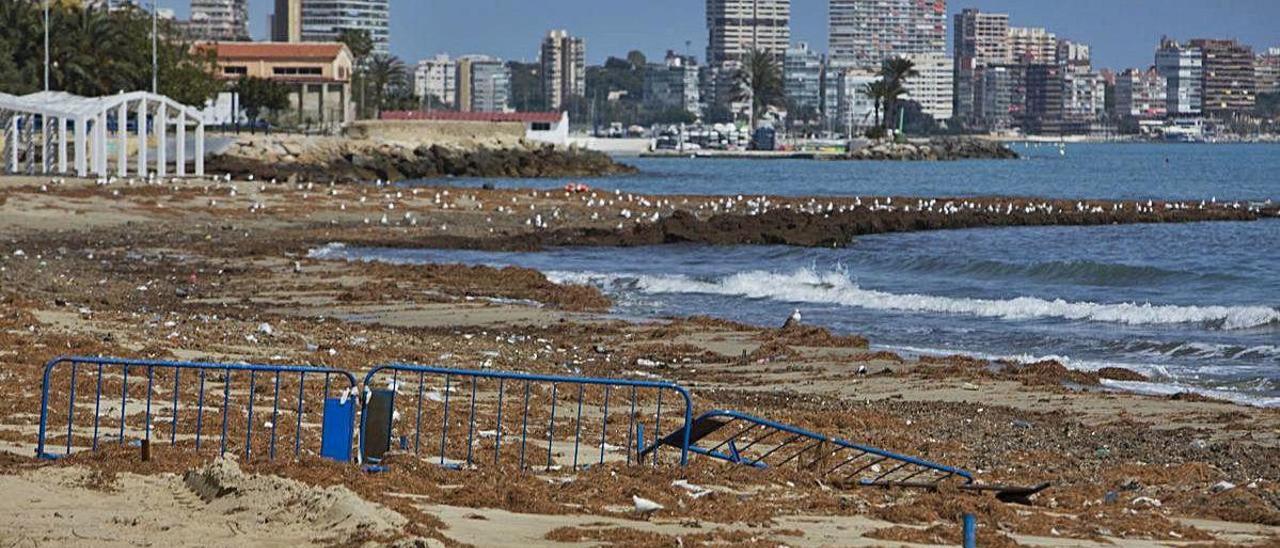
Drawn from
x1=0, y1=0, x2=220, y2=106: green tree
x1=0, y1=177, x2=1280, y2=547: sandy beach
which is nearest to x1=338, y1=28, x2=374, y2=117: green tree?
x1=0, y1=0, x2=220, y2=106: green tree

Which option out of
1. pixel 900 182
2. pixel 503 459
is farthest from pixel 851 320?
pixel 900 182

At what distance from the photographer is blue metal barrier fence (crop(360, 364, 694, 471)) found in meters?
11.8

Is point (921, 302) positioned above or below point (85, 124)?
below

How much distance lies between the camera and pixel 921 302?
28469 millimetres

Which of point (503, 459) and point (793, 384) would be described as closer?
point (503, 459)

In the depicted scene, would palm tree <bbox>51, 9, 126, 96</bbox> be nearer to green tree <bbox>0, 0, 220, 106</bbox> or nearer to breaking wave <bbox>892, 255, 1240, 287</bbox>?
green tree <bbox>0, 0, 220, 106</bbox>

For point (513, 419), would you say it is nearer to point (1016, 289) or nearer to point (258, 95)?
point (1016, 289)

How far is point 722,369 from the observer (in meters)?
19.4

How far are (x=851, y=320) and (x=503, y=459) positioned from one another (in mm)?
14413

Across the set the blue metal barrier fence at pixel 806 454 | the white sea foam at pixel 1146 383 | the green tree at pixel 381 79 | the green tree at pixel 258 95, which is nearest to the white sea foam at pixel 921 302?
the white sea foam at pixel 1146 383

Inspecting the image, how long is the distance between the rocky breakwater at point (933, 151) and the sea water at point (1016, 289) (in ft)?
357

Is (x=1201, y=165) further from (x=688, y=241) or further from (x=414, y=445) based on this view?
(x=414, y=445)

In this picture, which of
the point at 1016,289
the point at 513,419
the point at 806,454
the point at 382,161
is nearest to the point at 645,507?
the point at 806,454

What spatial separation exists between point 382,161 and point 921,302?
62.6 m
